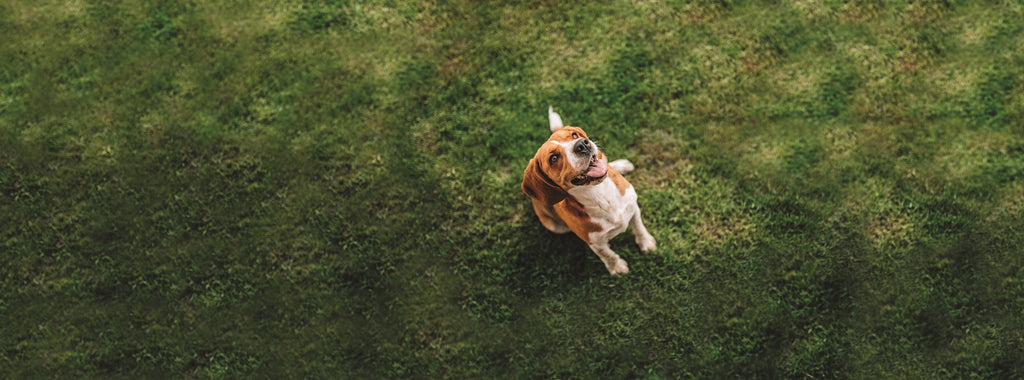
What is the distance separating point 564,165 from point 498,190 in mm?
1839

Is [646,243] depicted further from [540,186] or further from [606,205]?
[540,186]

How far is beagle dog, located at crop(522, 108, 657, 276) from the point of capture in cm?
336

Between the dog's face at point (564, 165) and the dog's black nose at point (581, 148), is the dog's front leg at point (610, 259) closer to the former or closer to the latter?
the dog's face at point (564, 165)

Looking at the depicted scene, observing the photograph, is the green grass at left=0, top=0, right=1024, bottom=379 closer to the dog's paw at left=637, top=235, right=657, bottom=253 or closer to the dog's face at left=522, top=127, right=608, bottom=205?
the dog's paw at left=637, top=235, right=657, bottom=253

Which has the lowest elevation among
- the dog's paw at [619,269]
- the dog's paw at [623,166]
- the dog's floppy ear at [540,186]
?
the dog's paw at [619,269]

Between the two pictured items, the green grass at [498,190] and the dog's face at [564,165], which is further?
the green grass at [498,190]

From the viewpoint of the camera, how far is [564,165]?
337cm

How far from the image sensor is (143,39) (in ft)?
19.0

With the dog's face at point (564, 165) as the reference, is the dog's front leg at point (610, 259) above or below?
below

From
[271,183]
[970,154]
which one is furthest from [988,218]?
[271,183]

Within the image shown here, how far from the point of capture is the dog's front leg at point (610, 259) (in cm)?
439

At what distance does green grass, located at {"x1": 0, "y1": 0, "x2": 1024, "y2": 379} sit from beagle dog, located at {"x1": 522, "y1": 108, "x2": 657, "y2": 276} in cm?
33

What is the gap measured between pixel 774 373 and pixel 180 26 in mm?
5676

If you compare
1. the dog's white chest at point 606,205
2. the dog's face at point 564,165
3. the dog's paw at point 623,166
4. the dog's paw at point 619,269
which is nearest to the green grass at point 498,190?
the dog's paw at point 619,269
